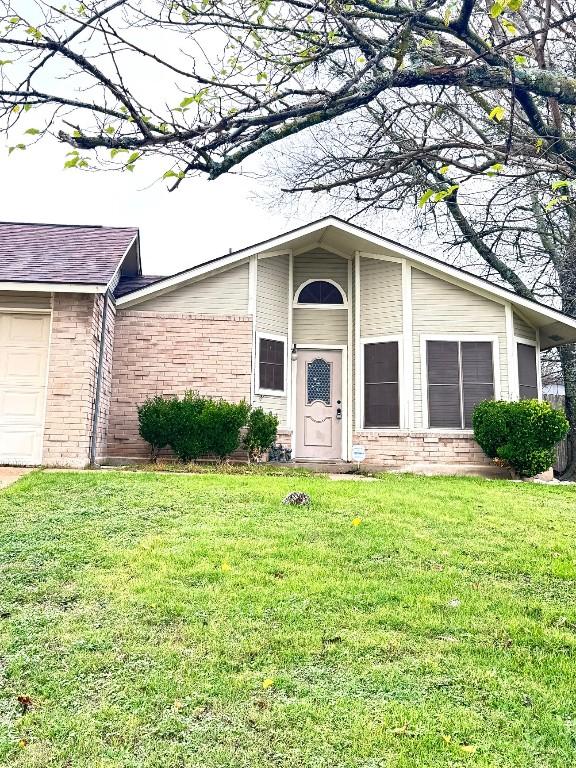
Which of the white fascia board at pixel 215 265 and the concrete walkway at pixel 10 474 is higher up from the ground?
the white fascia board at pixel 215 265

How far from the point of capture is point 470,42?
3639mm

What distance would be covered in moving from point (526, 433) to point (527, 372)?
218cm

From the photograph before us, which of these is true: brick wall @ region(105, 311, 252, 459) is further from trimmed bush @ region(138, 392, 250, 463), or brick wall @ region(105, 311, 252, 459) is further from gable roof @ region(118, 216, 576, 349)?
trimmed bush @ region(138, 392, 250, 463)

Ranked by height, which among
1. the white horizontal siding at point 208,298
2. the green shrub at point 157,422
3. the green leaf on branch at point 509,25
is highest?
the white horizontal siding at point 208,298

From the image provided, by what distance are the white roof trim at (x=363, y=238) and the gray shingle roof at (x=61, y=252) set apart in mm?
1087

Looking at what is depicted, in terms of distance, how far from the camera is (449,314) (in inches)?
465

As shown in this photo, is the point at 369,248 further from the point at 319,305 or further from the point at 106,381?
the point at 106,381

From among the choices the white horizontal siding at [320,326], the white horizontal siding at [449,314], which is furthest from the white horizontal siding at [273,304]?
the white horizontal siding at [449,314]

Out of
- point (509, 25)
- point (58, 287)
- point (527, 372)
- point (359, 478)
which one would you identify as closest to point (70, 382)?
point (58, 287)

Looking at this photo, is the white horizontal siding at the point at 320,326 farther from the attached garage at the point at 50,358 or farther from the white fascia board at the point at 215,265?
the attached garage at the point at 50,358

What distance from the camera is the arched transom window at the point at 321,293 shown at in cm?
1279

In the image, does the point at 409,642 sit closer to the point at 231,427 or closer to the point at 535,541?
the point at 535,541

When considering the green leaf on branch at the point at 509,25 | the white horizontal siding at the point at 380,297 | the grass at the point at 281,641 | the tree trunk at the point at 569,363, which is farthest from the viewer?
the tree trunk at the point at 569,363

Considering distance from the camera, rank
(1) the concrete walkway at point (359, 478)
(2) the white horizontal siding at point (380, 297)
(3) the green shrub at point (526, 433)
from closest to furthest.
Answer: (1) the concrete walkway at point (359, 478)
(3) the green shrub at point (526, 433)
(2) the white horizontal siding at point (380, 297)
